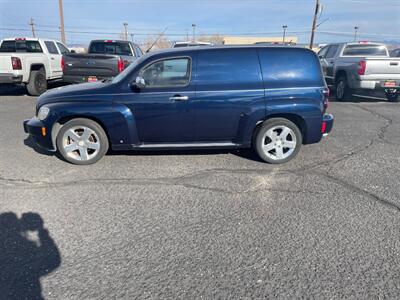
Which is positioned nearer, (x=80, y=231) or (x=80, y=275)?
(x=80, y=275)

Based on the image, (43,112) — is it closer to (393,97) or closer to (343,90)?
(343,90)

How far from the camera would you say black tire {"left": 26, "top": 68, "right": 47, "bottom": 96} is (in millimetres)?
10984

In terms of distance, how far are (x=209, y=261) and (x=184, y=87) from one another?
269 cm

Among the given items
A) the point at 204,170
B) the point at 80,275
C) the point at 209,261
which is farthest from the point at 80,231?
the point at 204,170

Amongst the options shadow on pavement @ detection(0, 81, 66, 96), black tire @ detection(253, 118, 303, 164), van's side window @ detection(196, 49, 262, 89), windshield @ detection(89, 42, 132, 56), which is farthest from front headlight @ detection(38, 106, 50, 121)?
shadow on pavement @ detection(0, 81, 66, 96)

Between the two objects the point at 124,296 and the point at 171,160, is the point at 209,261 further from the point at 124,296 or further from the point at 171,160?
the point at 171,160

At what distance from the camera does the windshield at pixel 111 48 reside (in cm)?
1177

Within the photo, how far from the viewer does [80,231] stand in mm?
3158

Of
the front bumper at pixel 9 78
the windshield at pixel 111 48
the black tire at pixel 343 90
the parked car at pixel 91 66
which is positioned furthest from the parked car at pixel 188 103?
the windshield at pixel 111 48

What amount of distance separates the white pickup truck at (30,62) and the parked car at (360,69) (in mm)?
10263

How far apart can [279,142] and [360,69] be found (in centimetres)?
670

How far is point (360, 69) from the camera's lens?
997 centimetres

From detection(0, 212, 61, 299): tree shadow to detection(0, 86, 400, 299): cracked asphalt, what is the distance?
0.5 inches

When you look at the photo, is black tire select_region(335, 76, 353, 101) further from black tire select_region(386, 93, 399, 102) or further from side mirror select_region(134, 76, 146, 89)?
side mirror select_region(134, 76, 146, 89)
